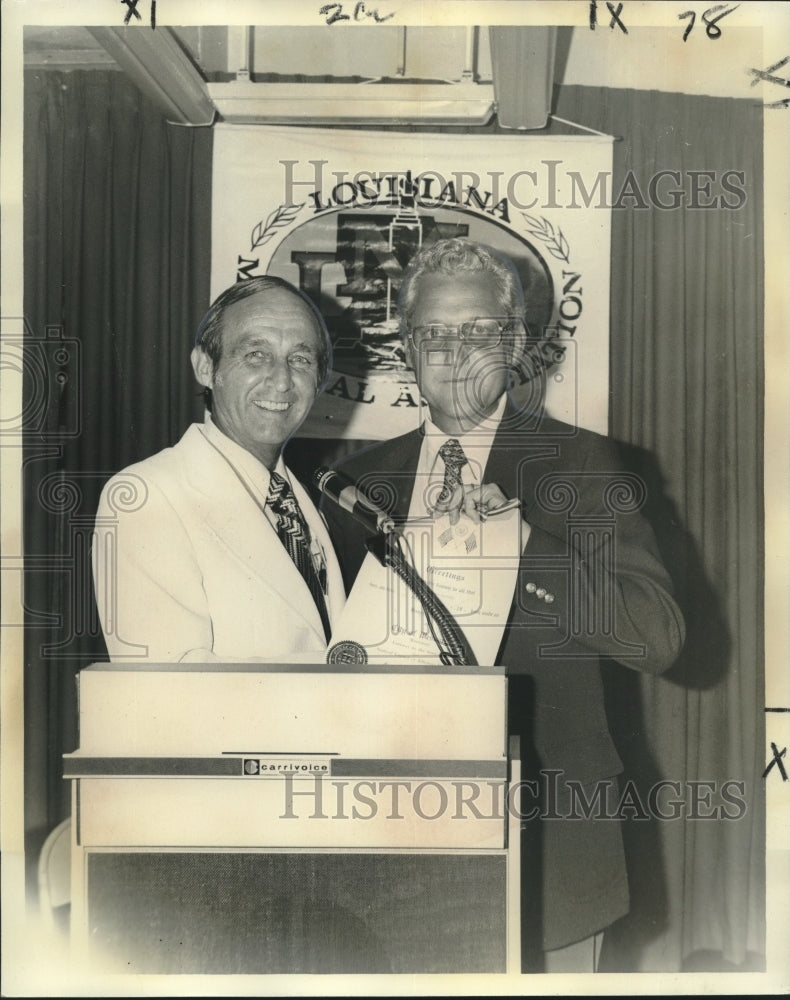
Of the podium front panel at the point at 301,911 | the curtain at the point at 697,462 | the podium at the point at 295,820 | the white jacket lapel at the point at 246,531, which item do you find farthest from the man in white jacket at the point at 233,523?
the curtain at the point at 697,462

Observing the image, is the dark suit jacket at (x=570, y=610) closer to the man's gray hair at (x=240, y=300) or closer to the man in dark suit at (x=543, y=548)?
the man in dark suit at (x=543, y=548)

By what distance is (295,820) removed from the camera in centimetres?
239

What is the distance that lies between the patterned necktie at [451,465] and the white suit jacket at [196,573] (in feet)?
1.07

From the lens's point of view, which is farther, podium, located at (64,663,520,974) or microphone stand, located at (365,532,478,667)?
microphone stand, located at (365,532,478,667)

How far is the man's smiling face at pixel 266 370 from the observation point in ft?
8.40

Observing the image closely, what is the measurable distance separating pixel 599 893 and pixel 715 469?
1109 mm

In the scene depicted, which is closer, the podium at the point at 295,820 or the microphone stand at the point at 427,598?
the podium at the point at 295,820

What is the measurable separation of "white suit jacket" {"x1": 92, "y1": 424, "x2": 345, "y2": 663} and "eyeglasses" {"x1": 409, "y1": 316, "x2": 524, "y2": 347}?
0.58m

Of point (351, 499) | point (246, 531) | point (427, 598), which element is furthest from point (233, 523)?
point (427, 598)

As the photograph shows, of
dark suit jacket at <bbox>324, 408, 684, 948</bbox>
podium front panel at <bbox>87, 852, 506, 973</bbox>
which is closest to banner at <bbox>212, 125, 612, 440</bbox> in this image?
dark suit jacket at <bbox>324, 408, 684, 948</bbox>

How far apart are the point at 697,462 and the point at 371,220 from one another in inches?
40.8

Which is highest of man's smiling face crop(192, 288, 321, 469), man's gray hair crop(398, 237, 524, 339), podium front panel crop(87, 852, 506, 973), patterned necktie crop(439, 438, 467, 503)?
man's gray hair crop(398, 237, 524, 339)

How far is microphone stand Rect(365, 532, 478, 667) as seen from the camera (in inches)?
99.8

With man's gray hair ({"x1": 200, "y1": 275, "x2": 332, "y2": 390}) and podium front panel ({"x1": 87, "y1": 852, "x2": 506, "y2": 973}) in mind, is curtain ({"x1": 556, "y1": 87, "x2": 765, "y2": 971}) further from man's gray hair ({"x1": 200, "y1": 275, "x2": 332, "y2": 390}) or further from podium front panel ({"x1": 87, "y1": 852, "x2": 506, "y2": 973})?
man's gray hair ({"x1": 200, "y1": 275, "x2": 332, "y2": 390})
